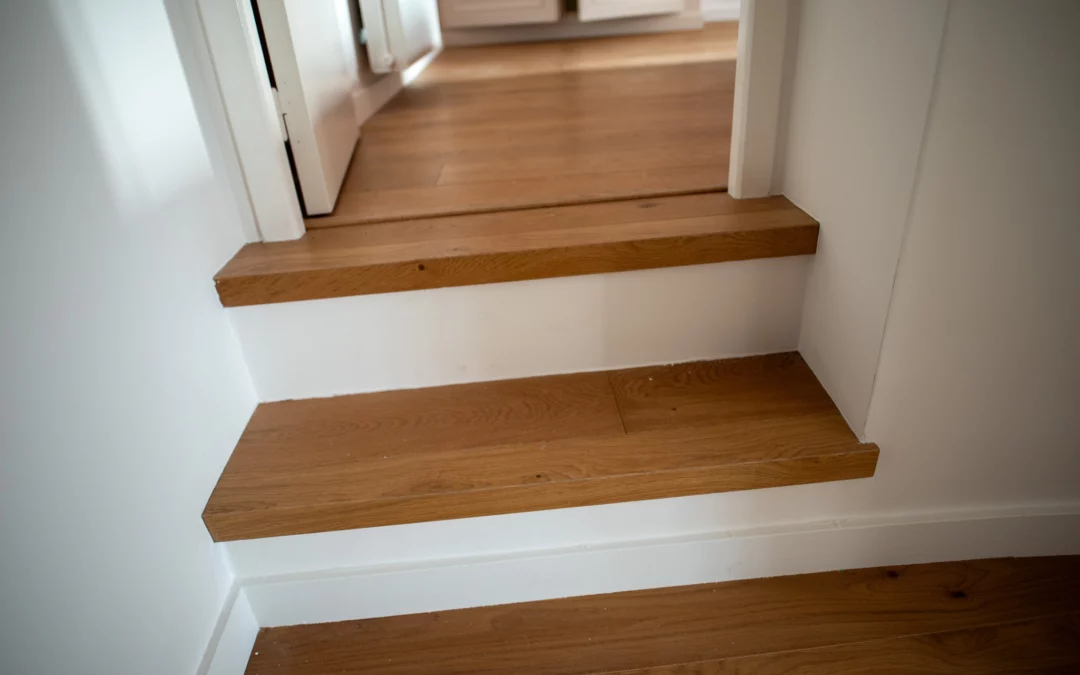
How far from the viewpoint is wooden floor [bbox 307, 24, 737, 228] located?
1.12 metres

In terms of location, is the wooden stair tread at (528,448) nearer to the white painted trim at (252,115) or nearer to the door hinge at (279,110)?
the white painted trim at (252,115)

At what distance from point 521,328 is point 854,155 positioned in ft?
1.59

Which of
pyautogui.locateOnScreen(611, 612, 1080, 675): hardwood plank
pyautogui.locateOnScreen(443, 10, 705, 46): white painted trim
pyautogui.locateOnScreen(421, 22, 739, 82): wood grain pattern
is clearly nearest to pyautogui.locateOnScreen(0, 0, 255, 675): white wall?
pyautogui.locateOnScreen(611, 612, 1080, 675): hardwood plank

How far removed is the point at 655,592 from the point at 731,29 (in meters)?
2.97

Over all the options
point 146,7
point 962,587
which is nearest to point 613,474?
point 962,587

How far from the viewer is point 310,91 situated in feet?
3.43

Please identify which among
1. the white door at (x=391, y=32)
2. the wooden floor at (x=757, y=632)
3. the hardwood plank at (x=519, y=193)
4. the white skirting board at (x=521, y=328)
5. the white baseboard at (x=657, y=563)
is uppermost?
the white door at (x=391, y=32)

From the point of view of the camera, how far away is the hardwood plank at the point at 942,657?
80 centimetres

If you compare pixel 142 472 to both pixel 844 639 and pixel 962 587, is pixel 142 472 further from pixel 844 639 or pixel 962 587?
pixel 962 587

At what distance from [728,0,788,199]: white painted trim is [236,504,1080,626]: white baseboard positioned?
511 mm

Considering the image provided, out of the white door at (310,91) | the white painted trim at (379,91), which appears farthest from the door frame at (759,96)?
the white painted trim at (379,91)

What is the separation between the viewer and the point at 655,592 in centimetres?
93

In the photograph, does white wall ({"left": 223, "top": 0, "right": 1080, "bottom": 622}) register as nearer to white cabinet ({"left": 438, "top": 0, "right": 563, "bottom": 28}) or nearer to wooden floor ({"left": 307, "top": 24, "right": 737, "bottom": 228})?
wooden floor ({"left": 307, "top": 24, "right": 737, "bottom": 228})

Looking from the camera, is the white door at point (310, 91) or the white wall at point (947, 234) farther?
the white door at point (310, 91)
